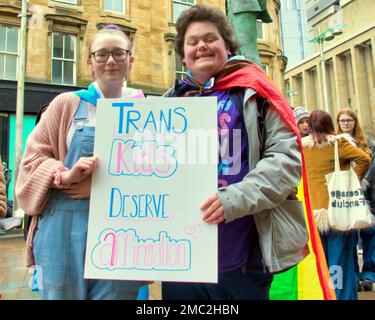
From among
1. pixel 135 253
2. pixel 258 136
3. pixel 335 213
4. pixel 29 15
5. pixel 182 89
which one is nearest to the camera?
pixel 135 253

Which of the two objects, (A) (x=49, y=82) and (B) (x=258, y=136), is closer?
(B) (x=258, y=136)

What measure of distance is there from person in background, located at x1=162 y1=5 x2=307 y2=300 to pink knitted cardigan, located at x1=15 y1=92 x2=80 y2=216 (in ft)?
1.82

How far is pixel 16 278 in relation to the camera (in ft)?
14.0

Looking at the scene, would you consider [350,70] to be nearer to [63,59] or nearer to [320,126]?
→ [63,59]

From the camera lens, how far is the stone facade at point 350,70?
37.0 meters

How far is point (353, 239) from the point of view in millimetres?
3258

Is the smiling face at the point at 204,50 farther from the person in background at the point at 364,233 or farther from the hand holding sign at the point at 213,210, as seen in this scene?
the person in background at the point at 364,233

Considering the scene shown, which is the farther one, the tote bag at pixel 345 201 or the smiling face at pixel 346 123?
the smiling face at pixel 346 123

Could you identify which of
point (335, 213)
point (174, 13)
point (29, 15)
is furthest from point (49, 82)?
point (335, 213)

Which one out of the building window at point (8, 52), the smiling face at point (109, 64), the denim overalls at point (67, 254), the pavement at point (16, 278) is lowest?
the pavement at point (16, 278)

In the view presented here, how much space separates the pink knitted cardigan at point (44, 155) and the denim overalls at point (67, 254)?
0.05 m

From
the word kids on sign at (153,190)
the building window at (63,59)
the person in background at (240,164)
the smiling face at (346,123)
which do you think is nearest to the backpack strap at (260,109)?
the person in background at (240,164)

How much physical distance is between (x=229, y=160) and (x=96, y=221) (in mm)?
546

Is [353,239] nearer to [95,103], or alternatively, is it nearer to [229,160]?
[229,160]
